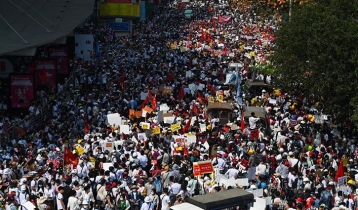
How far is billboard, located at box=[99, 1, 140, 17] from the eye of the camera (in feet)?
231

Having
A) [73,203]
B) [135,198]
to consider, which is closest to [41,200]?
[73,203]

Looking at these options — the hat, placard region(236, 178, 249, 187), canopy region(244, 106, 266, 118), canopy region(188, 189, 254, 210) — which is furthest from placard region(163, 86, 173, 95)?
canopy region(188, 189, 254, 210)

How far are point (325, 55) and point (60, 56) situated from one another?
13.0m

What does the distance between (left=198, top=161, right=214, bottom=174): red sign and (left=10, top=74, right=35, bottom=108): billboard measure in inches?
497

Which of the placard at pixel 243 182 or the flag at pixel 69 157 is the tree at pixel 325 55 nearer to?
the placard at pixel 243 182

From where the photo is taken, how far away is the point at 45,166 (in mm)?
27234

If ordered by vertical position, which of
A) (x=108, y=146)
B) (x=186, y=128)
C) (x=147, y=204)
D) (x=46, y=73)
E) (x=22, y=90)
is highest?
(x=46, y=73)

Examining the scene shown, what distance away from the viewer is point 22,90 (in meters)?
36.7

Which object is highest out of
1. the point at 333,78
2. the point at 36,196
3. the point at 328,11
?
the point at 328,11

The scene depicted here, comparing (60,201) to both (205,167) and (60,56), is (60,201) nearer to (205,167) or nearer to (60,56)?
(205,167)

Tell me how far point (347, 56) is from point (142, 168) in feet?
38.4

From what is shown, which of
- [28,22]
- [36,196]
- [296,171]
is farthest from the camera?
[28,22]

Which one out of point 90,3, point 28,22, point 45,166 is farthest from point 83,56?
point 45,166

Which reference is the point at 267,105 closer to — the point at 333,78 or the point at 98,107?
the point at 333,78
